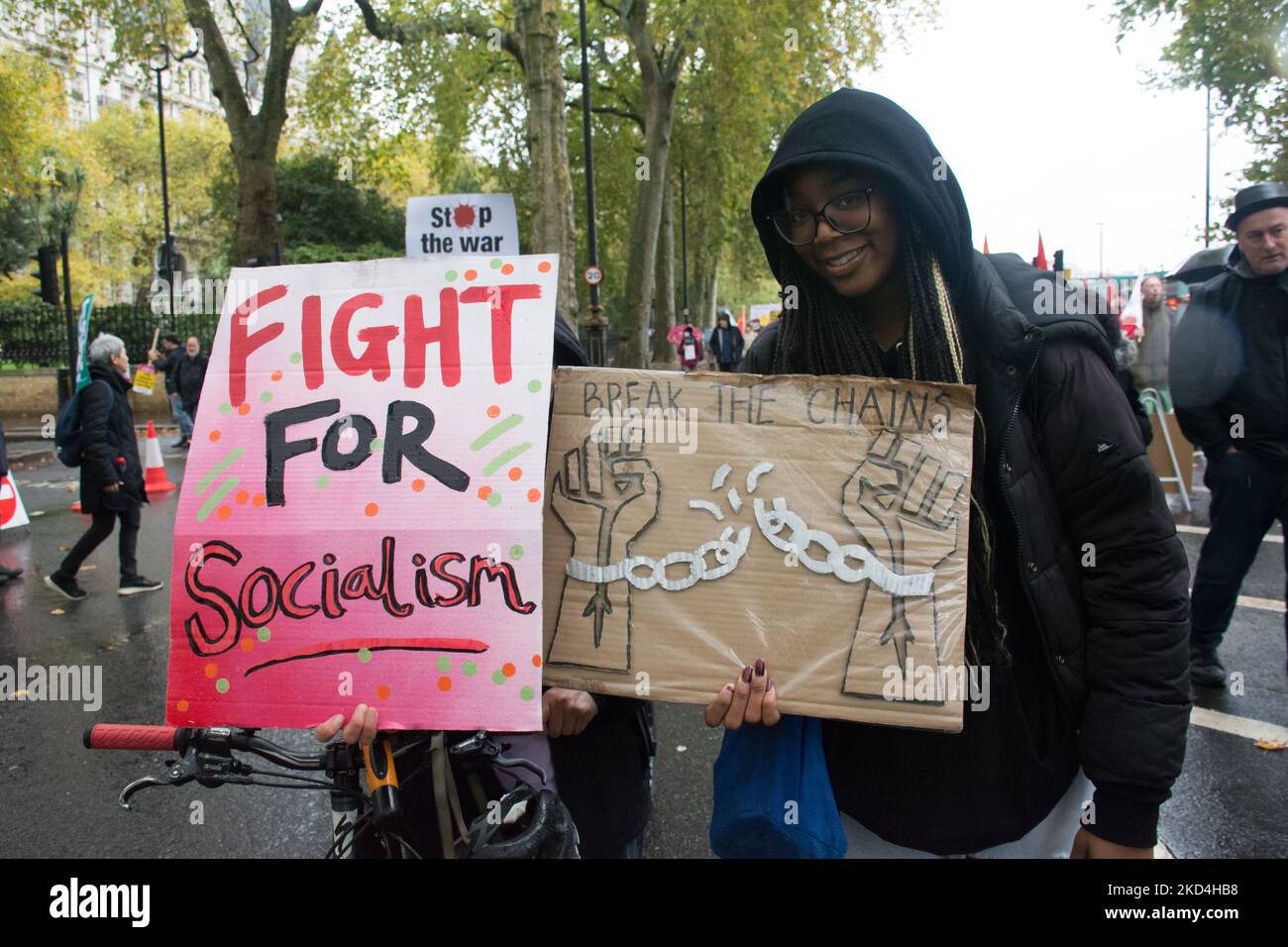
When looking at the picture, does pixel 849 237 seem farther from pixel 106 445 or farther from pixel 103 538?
pixel 103 538

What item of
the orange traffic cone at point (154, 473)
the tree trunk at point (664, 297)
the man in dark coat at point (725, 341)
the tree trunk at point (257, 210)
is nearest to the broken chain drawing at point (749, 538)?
the orange traffic cone at point (154, 473)

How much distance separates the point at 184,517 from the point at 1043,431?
1.48 meters

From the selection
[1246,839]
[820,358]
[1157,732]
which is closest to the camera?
[1157,732]

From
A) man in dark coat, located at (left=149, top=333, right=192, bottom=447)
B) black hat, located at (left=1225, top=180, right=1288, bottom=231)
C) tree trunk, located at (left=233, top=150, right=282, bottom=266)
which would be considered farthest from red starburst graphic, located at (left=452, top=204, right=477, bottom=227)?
black hat, located at (left=1225, top=180, right=1288, bottom=231)

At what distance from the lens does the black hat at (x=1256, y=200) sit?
3801 millimetres

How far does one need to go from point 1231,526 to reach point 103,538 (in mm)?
7093

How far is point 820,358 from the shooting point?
6.07ft

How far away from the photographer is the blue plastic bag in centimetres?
163

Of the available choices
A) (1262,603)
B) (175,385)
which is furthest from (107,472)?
(175,385)

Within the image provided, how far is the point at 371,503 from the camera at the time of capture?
1.63m

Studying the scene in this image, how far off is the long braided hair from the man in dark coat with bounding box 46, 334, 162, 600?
6.40m

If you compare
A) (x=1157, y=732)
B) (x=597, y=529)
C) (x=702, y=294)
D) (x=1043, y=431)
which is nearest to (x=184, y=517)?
(x=597, y=529)

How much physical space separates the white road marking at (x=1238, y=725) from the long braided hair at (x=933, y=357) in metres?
2.93
